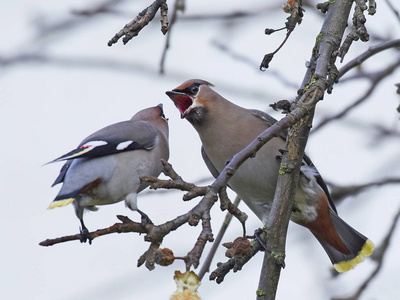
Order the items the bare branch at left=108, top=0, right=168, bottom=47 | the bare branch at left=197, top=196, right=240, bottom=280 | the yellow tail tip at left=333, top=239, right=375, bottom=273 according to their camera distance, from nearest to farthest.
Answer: the bare branch at left=108, top=0, right=168, bottom=47, the bare branch at left=197, top=196, right=240, bottom=280, the yellow tail tip at left=333, top=239, right=375, bottom=273

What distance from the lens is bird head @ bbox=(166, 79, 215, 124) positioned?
463 centimetres

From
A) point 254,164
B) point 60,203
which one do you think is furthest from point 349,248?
point 60,203

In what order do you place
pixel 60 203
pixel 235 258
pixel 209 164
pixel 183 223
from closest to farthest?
pixel 183 223 → pixel 235 258 → pixel 60 203 → pixel 209 164

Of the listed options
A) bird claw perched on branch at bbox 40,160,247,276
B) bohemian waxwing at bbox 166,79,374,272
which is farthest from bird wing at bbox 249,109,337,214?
bird claw perched on branch at bbox 40,160,247,276

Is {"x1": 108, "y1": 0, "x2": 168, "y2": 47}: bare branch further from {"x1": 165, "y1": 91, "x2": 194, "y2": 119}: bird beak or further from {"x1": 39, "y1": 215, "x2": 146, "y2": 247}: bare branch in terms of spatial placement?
{"x1": 165, "y1": 91, "x2": 194, "y2": 119}: bird beak

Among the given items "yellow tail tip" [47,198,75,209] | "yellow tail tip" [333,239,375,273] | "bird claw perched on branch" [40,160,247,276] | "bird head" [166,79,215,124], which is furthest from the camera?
"yellow tail tip" [333,239,375,273]

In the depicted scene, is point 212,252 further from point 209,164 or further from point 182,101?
point 182,101

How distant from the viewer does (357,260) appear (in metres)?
4.98

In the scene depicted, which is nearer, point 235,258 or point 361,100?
point 235,258

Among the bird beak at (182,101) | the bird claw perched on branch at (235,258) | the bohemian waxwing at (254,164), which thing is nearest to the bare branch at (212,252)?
the bohemian waxwing at (254,164)

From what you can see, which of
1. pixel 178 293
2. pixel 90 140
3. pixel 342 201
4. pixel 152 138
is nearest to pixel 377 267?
pixel 342 201

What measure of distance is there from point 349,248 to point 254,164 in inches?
45.5

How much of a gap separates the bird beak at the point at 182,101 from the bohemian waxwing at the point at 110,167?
266mm

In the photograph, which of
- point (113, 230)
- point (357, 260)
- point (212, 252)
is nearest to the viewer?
point (113, 230)
